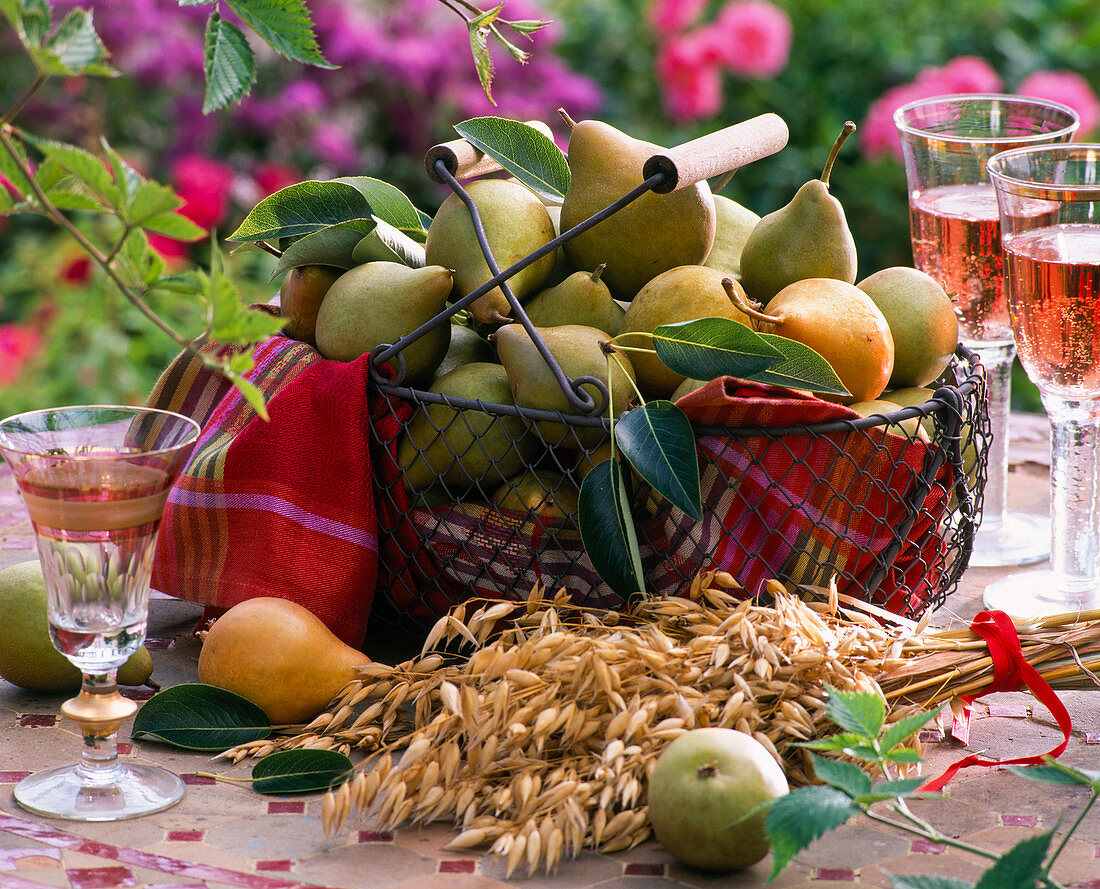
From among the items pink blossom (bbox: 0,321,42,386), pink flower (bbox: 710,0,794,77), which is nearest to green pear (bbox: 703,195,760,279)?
pink blossom (bbox: 0,321,42,386)

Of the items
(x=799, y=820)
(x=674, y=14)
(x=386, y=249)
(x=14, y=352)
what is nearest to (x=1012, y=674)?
(x=799, y=820)

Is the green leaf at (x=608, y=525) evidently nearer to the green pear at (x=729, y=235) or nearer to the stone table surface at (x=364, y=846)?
the stone table surface at (x=364, y=846)

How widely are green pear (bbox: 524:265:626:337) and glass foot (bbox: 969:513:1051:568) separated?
57cm

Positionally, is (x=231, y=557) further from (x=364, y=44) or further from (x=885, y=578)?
(x=364, y=44)

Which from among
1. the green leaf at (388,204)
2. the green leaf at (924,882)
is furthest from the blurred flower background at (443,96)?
the green leaf at (924,882)

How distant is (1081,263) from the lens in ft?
3.85

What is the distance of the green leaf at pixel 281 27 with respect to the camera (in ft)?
2.75

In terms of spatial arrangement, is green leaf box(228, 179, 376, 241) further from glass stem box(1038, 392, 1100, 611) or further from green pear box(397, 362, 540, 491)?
glass stem box(1038, 392, 1100, 611)

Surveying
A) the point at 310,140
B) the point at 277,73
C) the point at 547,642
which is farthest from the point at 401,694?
the point at 277,73

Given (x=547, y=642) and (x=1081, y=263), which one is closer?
(x=547, y=642)

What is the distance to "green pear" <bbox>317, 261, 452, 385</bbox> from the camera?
1.23m

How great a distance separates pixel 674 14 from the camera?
3.71 meters

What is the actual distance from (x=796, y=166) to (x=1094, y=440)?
8.04ft

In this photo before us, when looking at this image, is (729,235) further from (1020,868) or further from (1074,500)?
(1020,868)
